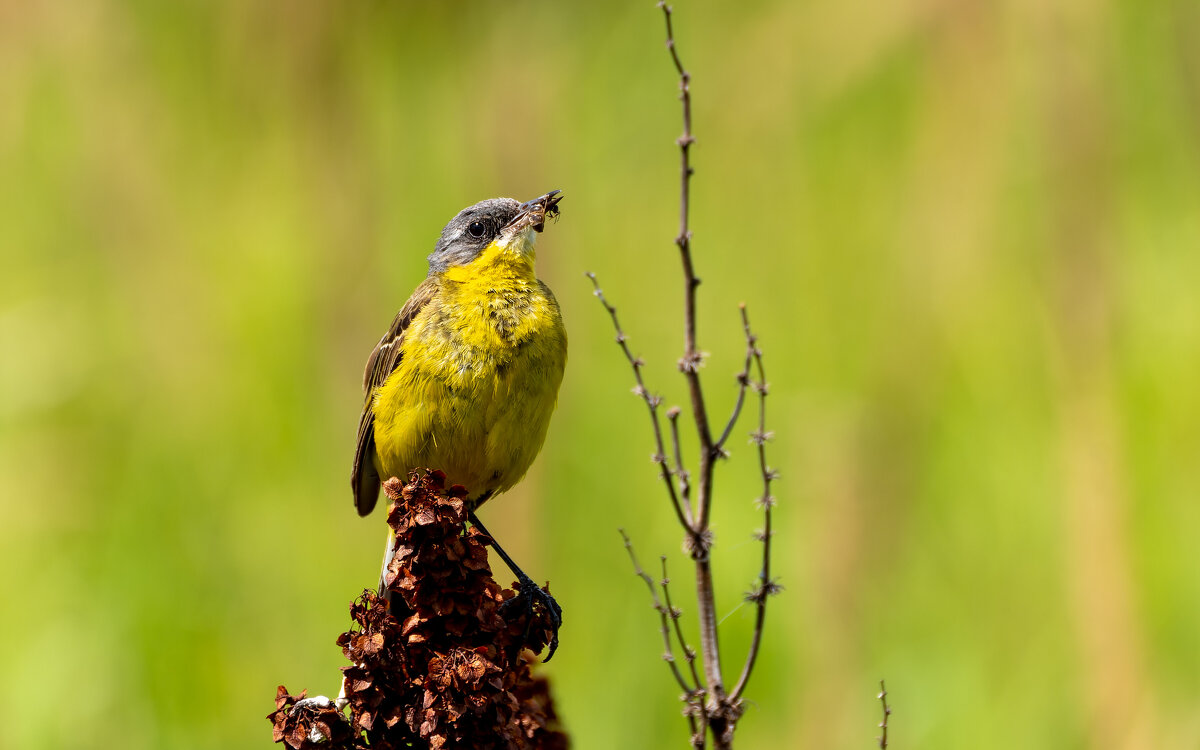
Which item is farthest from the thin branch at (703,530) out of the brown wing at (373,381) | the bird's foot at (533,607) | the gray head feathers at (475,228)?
the gray head feathers at (475,228)

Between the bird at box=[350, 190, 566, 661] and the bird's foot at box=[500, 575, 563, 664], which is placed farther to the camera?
the bird at box=[350, 190, 566, 661]

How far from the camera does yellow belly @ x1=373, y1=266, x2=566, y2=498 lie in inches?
167

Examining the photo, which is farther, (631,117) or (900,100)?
(900,100)

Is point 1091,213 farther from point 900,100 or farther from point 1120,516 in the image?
point 900,100

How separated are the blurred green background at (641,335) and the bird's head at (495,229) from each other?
2.70ft

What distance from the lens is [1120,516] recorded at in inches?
203

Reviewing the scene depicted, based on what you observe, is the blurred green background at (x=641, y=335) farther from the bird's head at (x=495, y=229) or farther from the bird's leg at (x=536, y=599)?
the bird's leg at (x=536, y=599)

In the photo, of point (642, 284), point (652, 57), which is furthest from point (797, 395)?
point (652, 57)

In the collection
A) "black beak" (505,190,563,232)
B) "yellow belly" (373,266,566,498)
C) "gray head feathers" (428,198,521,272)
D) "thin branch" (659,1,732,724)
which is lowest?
"thin branch" (659,1,732,724)

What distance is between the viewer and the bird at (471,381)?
425cm

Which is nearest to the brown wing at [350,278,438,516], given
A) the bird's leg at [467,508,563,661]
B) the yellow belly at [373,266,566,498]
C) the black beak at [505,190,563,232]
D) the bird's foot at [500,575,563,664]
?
the yellow belly at [373,266,566,498]

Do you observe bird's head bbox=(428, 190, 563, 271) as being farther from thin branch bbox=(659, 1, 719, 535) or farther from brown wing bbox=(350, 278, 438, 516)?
thin branch bbox=(659, 1, 719, 535)

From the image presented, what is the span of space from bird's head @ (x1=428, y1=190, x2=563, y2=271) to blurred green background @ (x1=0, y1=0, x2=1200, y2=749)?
82 centimetres

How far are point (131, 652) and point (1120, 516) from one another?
13.2 ft
